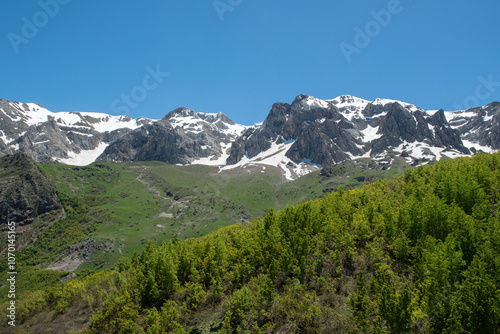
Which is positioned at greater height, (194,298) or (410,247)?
(410,247)

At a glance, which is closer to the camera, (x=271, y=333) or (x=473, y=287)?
(x=473, y=287)

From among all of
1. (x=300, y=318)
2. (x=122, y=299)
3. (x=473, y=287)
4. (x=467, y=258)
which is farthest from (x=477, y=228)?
(x=122, y=299)

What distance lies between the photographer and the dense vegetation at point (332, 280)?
22.7 metres

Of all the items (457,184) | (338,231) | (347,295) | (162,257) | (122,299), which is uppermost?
(457,184)

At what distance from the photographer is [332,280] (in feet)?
105

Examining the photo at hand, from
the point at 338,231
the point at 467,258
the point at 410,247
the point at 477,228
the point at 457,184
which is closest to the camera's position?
the point at 467,258

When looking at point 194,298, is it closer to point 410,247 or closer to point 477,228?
point 410,247

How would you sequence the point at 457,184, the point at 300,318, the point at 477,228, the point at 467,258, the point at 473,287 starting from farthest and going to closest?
the point at 457,184, the point at 477,228, the point at 467,258, the point at 300,318, the point at 473,287

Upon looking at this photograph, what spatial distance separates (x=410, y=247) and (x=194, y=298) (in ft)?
95.0

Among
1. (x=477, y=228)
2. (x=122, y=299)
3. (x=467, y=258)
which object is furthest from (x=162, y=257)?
(x=477, y=228)

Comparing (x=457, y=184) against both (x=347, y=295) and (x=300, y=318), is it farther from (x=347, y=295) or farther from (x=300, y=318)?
(x=300, y=318)

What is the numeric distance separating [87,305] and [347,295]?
146 feet

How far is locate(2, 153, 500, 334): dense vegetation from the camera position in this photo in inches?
894

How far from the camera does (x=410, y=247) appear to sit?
3625 cm
